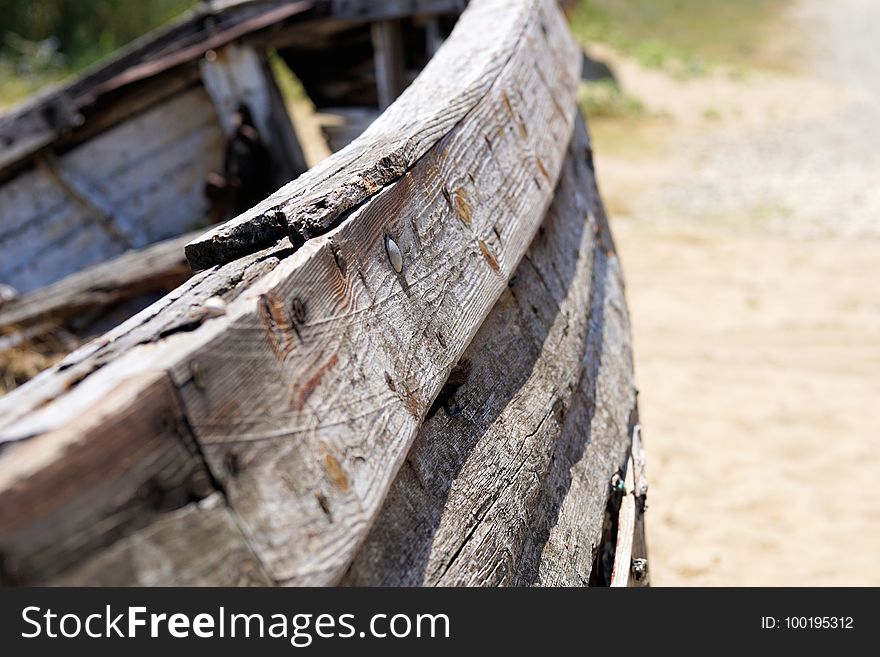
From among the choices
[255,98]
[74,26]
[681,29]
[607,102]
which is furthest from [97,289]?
[681,29]

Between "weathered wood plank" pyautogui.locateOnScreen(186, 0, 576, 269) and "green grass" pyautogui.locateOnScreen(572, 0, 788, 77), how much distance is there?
1068 centimetres

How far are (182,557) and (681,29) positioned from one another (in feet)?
57.4

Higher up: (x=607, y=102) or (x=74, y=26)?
(x=74, y=26)

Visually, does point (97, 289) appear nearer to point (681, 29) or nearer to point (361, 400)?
point (361, 400)

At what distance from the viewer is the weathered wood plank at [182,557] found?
2.67 ft

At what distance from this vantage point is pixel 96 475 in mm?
809

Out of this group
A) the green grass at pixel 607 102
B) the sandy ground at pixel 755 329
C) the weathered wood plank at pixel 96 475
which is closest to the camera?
the weathered wood plank at pixel 96 475

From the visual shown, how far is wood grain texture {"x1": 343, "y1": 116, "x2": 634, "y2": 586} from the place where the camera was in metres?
1.17

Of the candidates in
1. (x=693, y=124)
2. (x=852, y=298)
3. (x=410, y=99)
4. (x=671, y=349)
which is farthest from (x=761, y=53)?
(x=410, y=99)

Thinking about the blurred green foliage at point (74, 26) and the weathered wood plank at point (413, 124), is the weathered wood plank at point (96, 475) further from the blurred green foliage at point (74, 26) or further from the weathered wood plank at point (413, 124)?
the blurred green foliage at point (74, 26)

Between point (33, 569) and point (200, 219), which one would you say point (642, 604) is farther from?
point (200, 219)

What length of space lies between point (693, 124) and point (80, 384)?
10601mm

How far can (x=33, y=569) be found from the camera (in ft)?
2.56

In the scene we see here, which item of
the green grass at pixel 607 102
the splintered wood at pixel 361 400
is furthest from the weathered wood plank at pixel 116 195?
the green grass at pixel 607 102
